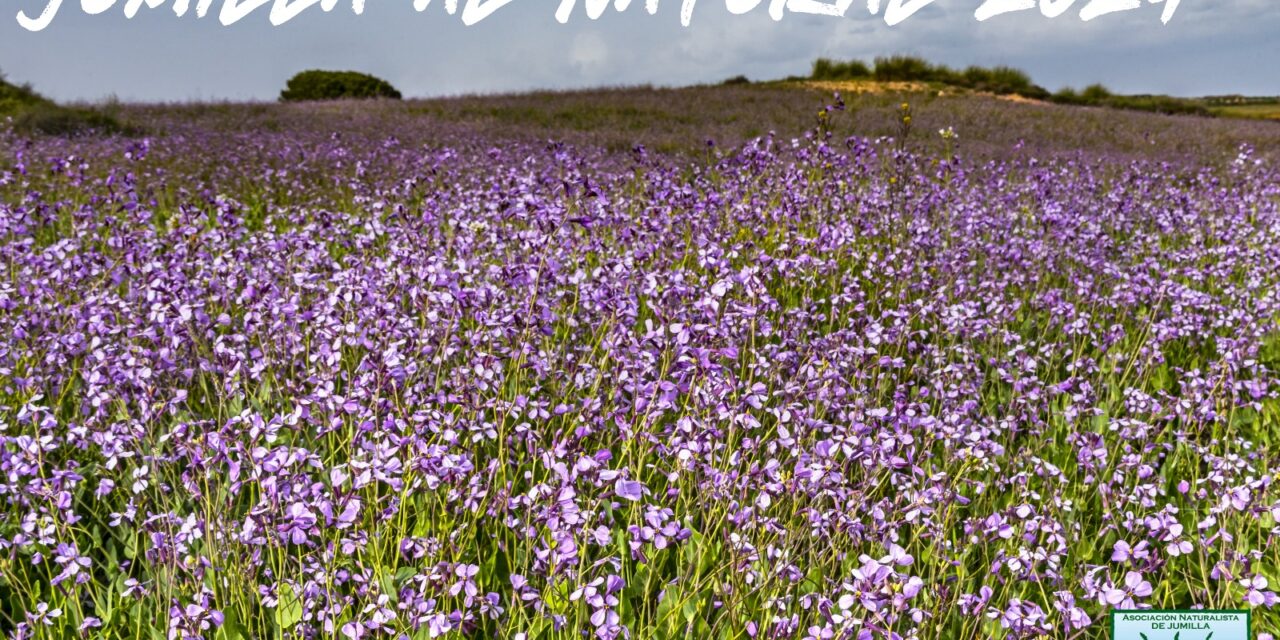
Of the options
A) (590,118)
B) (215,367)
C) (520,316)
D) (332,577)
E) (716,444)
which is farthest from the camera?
(590,118)

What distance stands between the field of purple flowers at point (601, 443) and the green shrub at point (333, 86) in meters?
33.5

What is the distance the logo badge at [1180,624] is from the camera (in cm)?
219

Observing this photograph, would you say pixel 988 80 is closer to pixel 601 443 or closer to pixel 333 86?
A: pixel 333 86

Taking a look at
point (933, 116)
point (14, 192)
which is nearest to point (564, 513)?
point (14, 192)

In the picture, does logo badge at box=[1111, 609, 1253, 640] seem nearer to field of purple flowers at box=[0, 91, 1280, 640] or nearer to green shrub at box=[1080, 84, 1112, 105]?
field of purple flowers at box=[0, 91, 1280, 640]

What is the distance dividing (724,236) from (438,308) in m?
2.52

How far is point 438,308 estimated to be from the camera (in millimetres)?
3389

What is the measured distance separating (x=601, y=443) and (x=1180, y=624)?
1.78 meters

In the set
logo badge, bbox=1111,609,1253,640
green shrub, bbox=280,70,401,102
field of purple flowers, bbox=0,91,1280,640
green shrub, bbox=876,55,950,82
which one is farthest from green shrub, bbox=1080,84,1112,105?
logo badge, bbox=1111,609,1253,640

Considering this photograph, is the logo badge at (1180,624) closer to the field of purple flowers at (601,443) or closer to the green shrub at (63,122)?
the field of purple flowers at (601,443)

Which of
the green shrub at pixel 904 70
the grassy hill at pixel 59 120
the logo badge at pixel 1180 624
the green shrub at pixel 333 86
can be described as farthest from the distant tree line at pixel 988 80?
the logo badge at pixel 1180 624

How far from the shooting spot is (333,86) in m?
37.4

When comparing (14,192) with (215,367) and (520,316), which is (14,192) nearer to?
(215,367)

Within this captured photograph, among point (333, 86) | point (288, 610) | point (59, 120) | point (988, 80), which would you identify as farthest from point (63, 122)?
point (988, 80)
